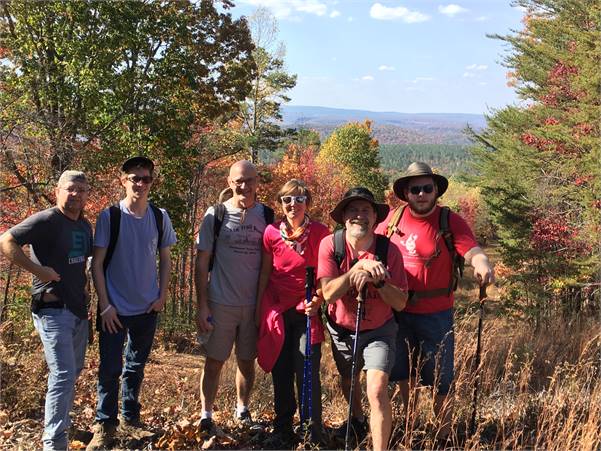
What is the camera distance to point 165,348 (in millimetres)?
12961

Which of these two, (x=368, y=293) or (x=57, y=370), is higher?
(x=368, y=293)

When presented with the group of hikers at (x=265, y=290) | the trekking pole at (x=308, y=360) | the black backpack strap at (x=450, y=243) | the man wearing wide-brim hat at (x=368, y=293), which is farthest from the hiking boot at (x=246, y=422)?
the black backpack strap at (x=450, y=243)

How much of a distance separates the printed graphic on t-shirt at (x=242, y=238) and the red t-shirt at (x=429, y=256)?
111cm

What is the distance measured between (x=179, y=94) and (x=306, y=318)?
9.78 metres

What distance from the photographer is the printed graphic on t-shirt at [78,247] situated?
11.1ft

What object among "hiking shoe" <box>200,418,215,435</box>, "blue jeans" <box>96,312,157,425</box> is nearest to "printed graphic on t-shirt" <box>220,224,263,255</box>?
"blue jeans" <box>96,312,157,425</box>

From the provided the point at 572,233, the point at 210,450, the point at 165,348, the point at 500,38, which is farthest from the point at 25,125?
the point at 500,38

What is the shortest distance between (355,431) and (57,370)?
2.12 metres

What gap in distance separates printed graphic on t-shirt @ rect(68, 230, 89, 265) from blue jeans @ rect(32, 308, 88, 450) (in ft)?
1.15

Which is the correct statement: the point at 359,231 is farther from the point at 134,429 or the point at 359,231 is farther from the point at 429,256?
the point at 134,429

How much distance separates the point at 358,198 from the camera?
10.7 ft

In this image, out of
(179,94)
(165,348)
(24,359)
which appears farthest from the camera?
(165,348)

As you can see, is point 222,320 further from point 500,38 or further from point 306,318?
point 500,38

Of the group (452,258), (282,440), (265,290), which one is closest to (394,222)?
(452,258)
